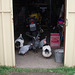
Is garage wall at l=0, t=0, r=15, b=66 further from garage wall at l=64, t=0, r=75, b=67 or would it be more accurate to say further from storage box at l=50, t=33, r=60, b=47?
storage box at l=50, t=33, r=60, b=47

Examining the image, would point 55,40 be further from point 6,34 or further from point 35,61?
point 6,34

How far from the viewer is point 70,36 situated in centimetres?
482

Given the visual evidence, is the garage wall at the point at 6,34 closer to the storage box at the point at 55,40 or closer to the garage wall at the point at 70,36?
the garage wall at the point at 70,36

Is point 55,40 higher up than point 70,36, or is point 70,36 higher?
point 70,36

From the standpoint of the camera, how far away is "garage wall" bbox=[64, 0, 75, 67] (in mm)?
4702

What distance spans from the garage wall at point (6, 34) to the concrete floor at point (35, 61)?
50cm

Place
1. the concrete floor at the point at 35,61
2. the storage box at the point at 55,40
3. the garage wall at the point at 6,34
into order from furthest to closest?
the storage box at the point at 55,40
the concrete floor at the point at 35,61
the garage wall at the point at 6,34

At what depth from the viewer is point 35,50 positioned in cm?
657

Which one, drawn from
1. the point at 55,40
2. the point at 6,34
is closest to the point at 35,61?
the point at 6,34

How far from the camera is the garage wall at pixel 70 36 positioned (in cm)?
470

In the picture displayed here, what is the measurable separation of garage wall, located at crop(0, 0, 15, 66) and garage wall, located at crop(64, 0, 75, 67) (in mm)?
1689

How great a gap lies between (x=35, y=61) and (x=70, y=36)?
1590 mm

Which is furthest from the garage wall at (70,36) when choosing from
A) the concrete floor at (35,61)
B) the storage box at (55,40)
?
the storage box at (55,40)

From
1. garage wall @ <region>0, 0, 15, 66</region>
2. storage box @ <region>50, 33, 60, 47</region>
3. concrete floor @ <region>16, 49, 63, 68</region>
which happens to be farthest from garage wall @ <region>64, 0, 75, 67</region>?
storage box @ <region>50, 33, 60, 47</region>
